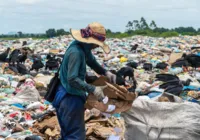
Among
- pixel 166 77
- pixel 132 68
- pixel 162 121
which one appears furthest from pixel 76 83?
pixel 132 68

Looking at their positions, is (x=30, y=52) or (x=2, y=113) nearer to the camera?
(x=2, y=113)

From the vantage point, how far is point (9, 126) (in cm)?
495

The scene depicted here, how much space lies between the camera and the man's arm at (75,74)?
302 centimetres

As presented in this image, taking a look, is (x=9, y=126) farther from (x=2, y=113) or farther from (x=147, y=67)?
(x=147, y=67)

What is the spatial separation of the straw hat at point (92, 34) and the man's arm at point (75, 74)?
0.17 m

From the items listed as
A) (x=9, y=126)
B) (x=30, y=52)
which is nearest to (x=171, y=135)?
(x=9, y=126)

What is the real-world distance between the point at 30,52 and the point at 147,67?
240 inches

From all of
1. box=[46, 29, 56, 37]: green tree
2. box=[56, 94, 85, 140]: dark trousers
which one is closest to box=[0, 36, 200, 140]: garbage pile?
box=[56, 94, 85, 140]: dark trousers

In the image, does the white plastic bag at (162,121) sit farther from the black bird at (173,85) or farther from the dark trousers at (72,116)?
the black bird at (173,85)

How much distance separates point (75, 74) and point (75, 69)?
0.14 ft

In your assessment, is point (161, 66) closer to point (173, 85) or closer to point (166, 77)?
point (166, 77)

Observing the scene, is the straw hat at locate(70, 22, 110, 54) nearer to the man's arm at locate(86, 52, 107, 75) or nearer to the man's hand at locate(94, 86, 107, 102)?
the man's arm at locate(86, 52, 107, 75)

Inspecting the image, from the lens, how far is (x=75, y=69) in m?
3.02

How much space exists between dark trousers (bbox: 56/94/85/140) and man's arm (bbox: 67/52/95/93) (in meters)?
0.24
